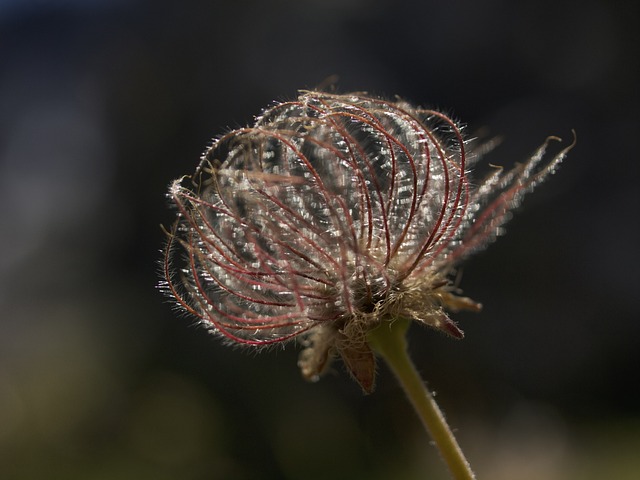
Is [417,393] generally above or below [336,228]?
below

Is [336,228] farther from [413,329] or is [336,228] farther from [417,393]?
[413,329]

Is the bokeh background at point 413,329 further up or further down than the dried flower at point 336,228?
further down

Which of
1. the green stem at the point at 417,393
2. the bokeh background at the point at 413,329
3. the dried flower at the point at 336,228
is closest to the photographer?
the green stem at the point at 417,393

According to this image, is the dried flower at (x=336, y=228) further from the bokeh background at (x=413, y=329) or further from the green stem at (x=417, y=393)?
the bokeh background at (x=413, y=329)

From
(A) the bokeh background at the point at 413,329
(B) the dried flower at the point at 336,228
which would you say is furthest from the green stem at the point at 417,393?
(A) the bokeh background at the point at 413,329

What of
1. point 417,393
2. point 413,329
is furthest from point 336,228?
point 413,329

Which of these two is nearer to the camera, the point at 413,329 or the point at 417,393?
the point at 417,393
